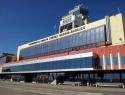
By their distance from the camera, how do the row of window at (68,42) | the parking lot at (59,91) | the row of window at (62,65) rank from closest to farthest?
the parking lot at (59,91) → the row of window at (62,65) → the row of window at (68,42)

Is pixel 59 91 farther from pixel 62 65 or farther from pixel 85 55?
pixel 62 65

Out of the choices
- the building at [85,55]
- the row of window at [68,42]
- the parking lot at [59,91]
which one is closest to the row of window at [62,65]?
the building at [85,55]

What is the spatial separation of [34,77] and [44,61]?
56.5ft

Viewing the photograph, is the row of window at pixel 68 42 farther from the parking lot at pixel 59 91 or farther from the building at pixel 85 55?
the parking lot at pixel 59 91

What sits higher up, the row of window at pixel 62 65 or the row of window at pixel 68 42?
the row of window at pixel 68 42

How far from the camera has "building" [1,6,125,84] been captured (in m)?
69.5

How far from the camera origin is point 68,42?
97.5 m

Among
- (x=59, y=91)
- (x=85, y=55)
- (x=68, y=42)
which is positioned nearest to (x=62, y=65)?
(x=85, y=55)

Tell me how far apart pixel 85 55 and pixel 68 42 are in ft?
77.6

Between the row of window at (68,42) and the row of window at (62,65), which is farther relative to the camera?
the row of window at (68,42)

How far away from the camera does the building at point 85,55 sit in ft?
228

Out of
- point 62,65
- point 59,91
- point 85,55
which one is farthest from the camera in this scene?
point 62,65

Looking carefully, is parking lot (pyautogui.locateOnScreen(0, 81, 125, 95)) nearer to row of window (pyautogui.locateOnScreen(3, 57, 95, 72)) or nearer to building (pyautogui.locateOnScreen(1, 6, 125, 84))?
building (pyautogui.locateOnScreen(1, 6, 125, 84))

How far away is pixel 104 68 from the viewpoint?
69750 mm
